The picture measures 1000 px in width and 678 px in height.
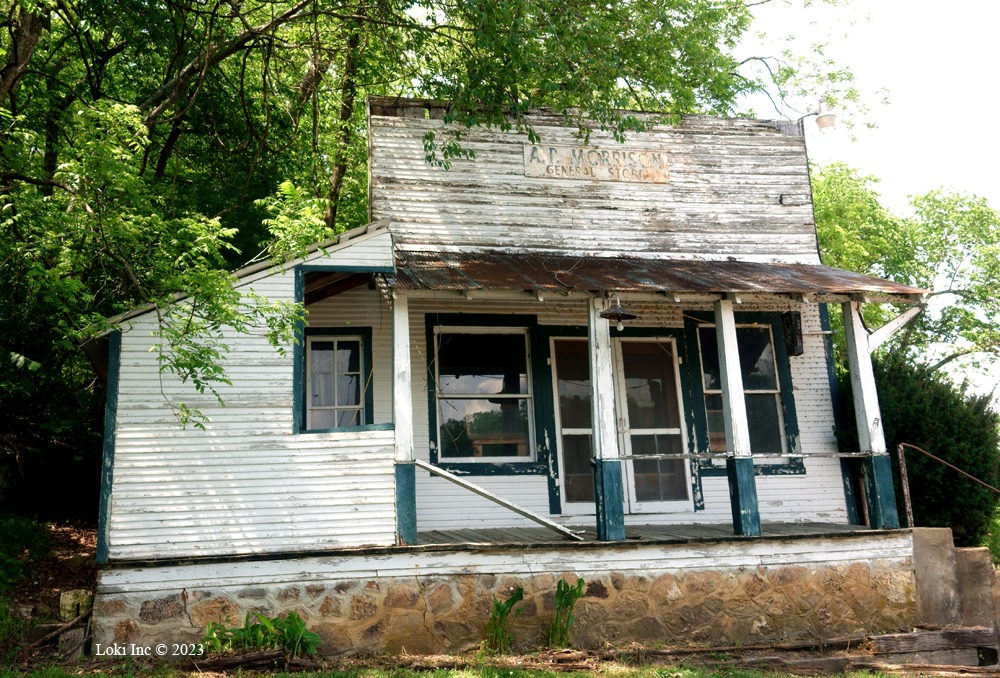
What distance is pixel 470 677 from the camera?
6.21 metres

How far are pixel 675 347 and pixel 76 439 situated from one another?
310 inches

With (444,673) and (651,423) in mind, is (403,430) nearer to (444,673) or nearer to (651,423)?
(444,673)

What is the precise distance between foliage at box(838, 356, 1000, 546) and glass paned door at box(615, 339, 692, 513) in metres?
2.26

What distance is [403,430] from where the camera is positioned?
24.2 feet

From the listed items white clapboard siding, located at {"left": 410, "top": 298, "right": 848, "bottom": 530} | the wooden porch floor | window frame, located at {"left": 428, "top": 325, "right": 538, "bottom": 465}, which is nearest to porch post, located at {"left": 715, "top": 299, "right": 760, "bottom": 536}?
the wooden porch floor

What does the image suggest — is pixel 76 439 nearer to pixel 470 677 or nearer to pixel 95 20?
pixel 95 20

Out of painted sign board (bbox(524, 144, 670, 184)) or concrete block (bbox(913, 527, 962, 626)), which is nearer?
concrete block (bbox(913, 527, 962, 626))

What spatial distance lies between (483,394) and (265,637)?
12.5 feet

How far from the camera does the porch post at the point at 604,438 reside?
25.1 feet

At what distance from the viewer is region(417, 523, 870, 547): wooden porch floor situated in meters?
7.50

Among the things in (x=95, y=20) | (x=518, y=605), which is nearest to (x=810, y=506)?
(x=518, y=605)

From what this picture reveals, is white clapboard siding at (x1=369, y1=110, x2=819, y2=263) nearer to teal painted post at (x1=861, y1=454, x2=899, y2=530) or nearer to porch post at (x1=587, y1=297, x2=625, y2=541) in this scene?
porch post at (x1=587, y1=297, x2=625, y2=541)

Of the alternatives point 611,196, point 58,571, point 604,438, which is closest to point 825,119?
point 611,196

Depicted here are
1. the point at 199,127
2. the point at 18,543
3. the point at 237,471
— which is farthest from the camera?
the point at 199,127
